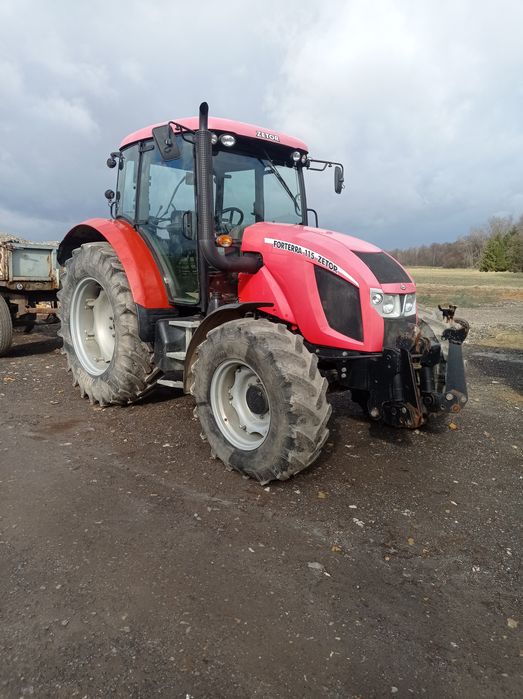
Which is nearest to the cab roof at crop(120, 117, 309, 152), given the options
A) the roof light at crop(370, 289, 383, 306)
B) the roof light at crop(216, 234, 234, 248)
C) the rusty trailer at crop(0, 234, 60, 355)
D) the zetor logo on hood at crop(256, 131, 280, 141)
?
the zetor logo on hood at crop(256, 131, 280, 141)

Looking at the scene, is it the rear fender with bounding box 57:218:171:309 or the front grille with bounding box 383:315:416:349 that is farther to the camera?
the rear fender with bounding box 57:218:171:309

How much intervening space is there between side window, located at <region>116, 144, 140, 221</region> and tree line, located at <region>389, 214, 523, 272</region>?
6209 centimetres

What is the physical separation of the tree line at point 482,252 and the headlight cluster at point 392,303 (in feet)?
207

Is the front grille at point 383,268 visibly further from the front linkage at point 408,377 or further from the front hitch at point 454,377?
the front hitch at point 454,377

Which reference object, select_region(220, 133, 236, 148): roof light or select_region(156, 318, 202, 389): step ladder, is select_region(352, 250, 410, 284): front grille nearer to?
select_region(220, 133, 236, 148): roof light

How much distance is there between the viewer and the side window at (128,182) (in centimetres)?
548

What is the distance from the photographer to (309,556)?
118 inches

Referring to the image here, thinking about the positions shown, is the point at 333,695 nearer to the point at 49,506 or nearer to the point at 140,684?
the point at 140,684

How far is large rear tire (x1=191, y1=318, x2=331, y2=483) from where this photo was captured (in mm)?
3539

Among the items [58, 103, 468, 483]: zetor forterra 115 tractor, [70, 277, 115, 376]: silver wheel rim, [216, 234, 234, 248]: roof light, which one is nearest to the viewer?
[58, 103, 468, 483]: zetor forterra 115 tractor

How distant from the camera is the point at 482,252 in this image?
282 ft

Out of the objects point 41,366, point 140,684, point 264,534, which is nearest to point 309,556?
point 264,534

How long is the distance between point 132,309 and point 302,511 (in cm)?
263

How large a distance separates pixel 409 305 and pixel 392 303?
0.29 meters
